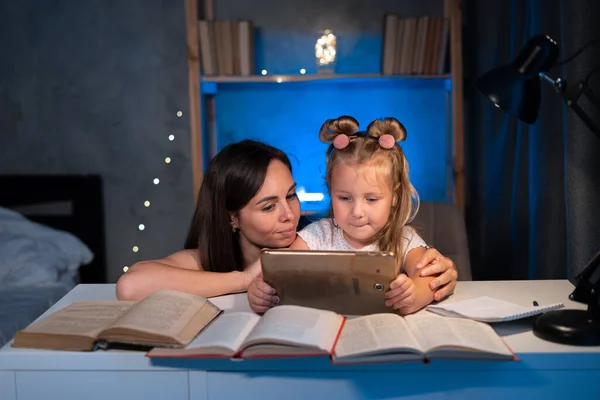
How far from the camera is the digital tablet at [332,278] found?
1317 mm

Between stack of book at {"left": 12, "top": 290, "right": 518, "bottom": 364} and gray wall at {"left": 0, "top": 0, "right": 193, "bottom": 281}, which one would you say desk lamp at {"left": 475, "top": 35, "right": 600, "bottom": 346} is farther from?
gray wall at {"left": 0, "top": 0, "right": 193, "bottom": 281}

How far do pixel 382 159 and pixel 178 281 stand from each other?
0.57 meters

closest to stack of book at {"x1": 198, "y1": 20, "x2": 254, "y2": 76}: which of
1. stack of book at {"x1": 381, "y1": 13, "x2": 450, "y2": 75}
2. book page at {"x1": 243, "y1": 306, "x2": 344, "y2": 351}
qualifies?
stack of book at {"x1": 381, "y1": 13, "x2": 450, "y2": 75}

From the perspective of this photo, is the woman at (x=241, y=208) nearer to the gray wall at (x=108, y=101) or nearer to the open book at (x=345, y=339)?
the open book at (x=345, y=339)

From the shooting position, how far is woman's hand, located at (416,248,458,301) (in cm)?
153

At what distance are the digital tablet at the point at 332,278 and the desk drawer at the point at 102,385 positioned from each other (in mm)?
265

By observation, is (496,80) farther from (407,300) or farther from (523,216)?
(523,216)

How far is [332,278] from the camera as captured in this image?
1.36 meters

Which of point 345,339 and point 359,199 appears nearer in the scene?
point 345,339

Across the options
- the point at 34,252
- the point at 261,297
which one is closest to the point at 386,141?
the point at 261,297

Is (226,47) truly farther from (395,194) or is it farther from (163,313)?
(163,313)

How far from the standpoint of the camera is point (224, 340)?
120 centimetres

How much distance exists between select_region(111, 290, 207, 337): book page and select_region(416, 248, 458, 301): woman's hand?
0.48m

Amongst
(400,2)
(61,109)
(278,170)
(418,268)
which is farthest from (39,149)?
(418,268)
